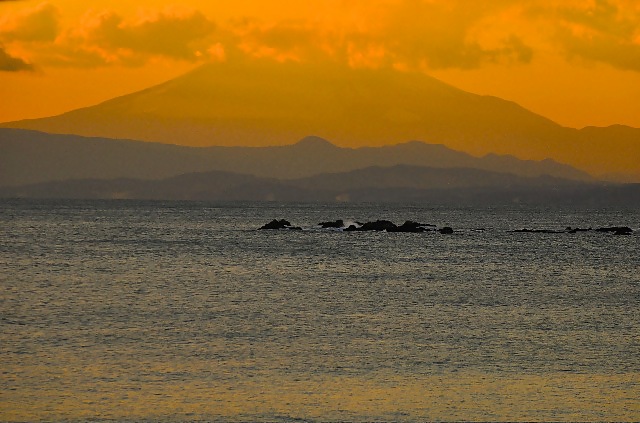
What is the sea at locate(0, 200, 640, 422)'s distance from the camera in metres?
27.2

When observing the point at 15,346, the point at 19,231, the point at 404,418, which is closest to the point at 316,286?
the point at 15,346

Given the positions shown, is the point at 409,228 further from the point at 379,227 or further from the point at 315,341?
the point at 315,341

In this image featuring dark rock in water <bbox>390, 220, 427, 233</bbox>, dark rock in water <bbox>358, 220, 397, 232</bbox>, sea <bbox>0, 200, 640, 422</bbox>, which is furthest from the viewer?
dark rock in water <bbox>358, 220, 397, 232</bbox>

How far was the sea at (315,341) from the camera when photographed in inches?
1070

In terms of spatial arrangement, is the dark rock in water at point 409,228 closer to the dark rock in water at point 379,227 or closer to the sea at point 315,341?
the dark rock in water at point 379,227

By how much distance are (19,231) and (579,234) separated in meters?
71.9

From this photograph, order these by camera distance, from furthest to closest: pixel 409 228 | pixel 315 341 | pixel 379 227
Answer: pixel 379 227
pixel 409 228
pixel 315 341

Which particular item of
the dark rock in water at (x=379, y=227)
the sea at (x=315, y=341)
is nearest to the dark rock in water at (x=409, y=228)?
the dark rock in water at (x=379, y=227)

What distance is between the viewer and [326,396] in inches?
1105

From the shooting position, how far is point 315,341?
3738 centimetres

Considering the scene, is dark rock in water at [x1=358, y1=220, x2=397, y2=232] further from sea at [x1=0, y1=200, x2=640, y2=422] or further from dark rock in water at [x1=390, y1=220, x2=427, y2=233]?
sea at [x1=0, y1=200, x2=640, y2=422]

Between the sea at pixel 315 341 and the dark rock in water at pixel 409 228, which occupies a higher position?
the dark rock in water at pixel 409 228

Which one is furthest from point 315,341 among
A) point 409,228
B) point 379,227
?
point 379,227

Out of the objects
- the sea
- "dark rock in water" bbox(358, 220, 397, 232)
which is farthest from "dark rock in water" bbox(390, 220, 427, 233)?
the sea
